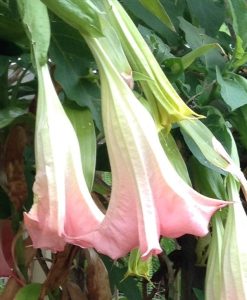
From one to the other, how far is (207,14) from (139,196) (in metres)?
0.31

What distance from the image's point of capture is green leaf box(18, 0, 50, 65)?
360 millimetres

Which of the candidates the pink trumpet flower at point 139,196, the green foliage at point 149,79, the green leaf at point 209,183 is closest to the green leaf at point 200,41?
the green foliage at point 149,79

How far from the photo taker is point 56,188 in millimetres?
327

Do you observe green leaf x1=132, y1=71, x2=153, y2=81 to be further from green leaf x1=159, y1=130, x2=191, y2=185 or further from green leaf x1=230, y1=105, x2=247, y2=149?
green leaf x1=230, y1=105, x2=247, y2=149

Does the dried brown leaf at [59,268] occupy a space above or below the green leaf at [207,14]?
below

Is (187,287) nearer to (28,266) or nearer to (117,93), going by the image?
(28,266)

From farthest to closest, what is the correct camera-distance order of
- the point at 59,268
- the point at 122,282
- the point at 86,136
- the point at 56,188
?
1. the point at 122,282
2. the point at 59,268
3. the point at 86,136
4. the point at 56,188

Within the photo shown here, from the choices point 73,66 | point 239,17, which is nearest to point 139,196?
point 73,66

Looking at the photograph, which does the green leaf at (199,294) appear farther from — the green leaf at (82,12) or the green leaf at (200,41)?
the green leaf at (82,12)

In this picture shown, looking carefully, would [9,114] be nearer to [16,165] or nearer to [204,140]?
[16,165]

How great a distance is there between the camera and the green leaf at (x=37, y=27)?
36cm

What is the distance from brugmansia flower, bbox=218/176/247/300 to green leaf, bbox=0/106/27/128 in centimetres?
19

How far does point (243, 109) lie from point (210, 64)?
6 cm

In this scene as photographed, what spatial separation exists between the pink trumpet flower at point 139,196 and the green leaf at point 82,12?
0.04 meters
